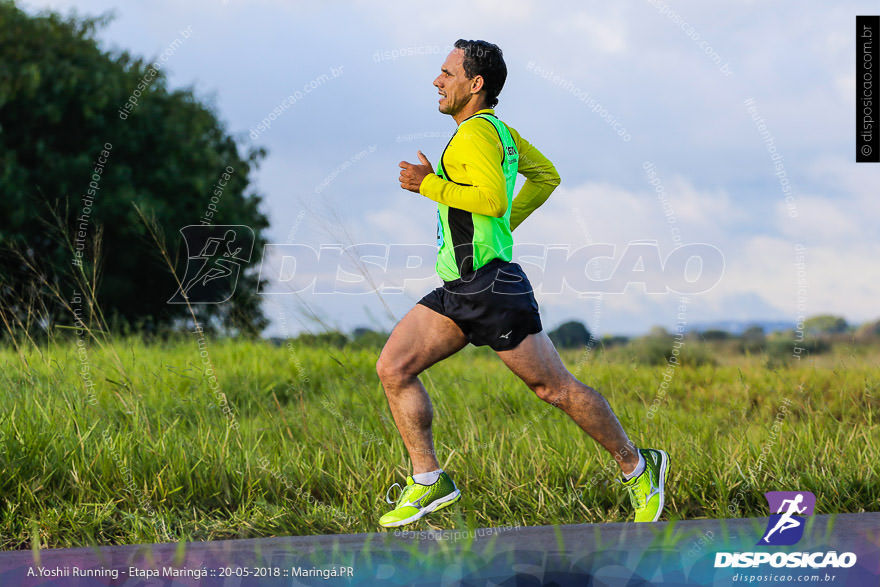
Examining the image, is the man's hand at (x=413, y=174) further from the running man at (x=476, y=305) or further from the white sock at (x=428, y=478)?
the white sock at (x=428, y=478)

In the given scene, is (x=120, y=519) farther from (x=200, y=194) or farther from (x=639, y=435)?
(x=200, y=194)

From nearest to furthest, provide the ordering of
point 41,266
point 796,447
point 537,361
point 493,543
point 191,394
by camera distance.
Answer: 1. point 493,543
2. point 537,361
3. point 796,447
4. point 191,394
5. point 41,266

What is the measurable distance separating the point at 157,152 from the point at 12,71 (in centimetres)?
243

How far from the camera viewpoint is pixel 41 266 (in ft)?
36.4

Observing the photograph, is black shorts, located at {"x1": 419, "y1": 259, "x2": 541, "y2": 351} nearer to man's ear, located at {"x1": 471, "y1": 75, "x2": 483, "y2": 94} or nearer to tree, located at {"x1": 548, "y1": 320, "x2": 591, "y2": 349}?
man's ear, located at {"x1": 471, "y1": 75, "x2": 483, "y2": 94}

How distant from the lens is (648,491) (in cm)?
379

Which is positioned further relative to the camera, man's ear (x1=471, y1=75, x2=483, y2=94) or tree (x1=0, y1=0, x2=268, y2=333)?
tree (x1=0, y1=0, x2=268, y2=333)

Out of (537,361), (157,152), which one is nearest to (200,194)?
(157,152)

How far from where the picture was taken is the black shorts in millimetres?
3564

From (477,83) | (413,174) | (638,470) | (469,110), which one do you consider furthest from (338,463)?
(477,83)

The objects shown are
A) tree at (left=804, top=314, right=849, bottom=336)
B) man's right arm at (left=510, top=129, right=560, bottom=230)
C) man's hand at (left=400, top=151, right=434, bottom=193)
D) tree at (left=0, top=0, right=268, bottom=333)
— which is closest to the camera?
man's hand at (left=400, top=151, right=434, bottom=193)

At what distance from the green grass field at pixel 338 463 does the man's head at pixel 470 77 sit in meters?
1.77

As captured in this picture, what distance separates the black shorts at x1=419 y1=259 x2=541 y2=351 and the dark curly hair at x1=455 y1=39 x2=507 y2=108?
86cm

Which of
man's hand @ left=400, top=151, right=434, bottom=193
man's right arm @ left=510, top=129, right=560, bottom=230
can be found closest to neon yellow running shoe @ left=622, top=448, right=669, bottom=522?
man's right arm @ left=510, top=129, right=560, bottom=230
